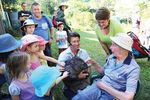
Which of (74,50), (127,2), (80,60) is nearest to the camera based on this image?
(80,60)

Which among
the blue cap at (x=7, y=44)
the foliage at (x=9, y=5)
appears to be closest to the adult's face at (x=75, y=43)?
the blue cap at (x=7, y=44)

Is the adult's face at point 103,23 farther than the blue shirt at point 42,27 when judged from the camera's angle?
No

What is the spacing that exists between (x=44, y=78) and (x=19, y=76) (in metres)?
0.32

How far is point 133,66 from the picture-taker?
137 inches

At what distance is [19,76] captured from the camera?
3254mm

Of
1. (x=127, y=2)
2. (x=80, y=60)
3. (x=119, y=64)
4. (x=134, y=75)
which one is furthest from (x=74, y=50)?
(x=127, y=2)

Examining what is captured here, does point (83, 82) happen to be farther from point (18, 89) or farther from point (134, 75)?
point (18, 89)

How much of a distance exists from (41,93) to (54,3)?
18.4 meters

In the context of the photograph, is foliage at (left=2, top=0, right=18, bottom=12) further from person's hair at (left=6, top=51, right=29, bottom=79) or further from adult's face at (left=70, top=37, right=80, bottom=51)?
person's hair at (left=6, top=51, right=29, bottom=79)

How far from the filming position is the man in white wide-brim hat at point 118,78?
3381mm

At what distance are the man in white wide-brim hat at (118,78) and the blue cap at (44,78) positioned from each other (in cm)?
66

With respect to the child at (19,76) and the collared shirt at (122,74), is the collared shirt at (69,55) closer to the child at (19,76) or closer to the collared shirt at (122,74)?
the collared shirt at (122,74)

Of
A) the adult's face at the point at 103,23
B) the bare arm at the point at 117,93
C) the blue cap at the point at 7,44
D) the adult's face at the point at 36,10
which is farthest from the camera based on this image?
the adult's face at the point at 36,10

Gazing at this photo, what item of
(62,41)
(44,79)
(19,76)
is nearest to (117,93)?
(44,79)
